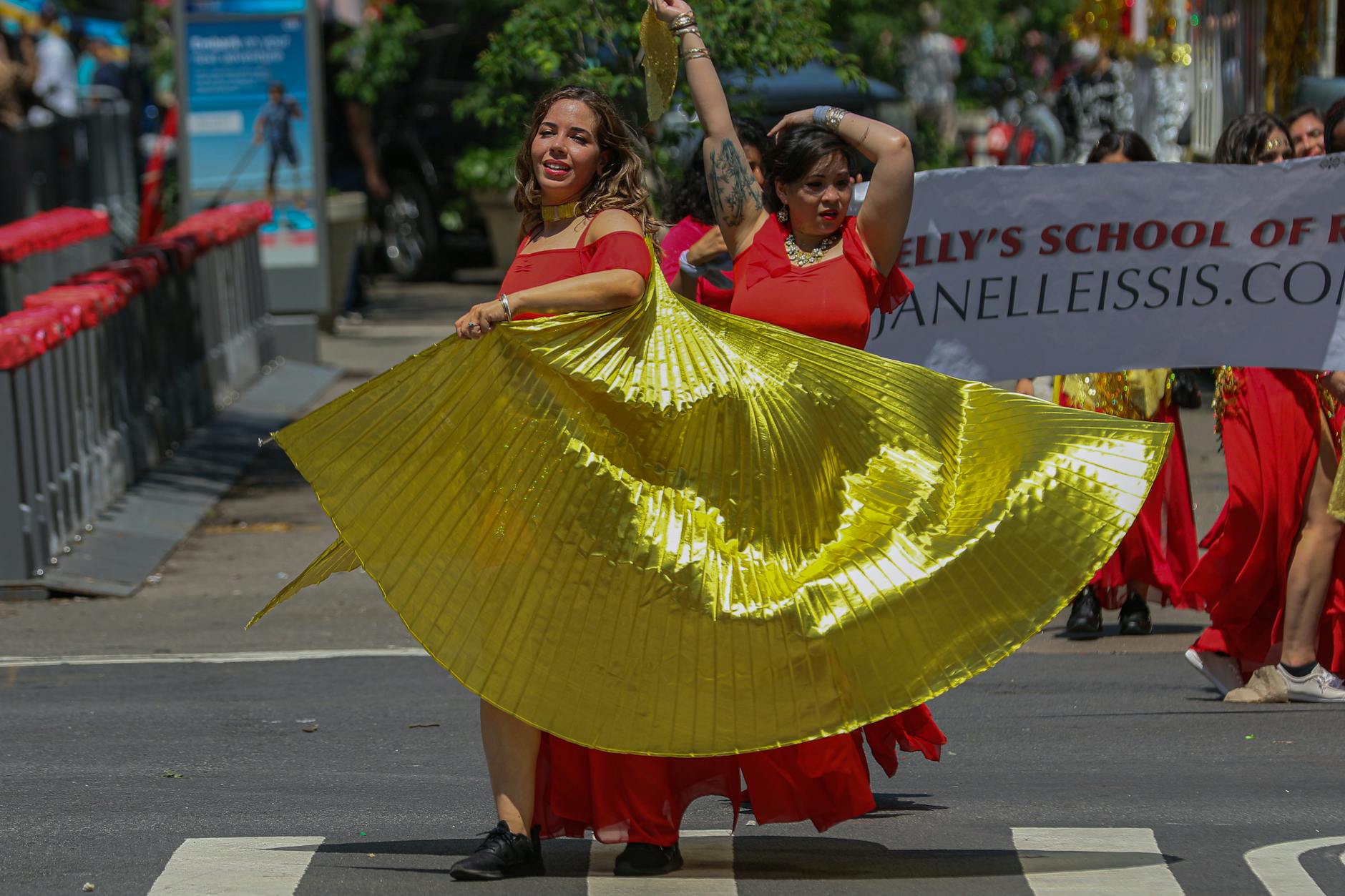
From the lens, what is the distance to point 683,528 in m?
5.05

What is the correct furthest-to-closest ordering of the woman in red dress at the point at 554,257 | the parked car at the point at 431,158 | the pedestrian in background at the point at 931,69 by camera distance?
the pedestrian in background at the point at 931,69 → the parked car at the point at 431,158 → the woman in red dress at the point at 554,257

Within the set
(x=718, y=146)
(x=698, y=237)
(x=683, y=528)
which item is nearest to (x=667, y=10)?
(x=718, y=146)

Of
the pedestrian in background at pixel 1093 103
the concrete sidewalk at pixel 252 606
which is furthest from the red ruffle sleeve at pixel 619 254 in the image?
the pedestrian in background at pixel 1093 103

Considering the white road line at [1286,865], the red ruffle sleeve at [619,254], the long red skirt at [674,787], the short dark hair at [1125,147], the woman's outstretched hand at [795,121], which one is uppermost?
the woman's outstretched hand at [795,121]

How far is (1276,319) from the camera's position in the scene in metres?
7.27

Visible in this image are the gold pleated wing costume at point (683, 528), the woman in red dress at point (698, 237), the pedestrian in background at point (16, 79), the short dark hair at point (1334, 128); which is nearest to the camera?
the gold pleated wing costume at point (683, 528)

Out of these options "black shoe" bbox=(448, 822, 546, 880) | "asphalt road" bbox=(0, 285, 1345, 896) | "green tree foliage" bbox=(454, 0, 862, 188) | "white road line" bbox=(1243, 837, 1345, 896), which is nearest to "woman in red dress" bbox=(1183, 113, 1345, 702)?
"asphalt road" bbox=(0, 285, 1345, 896)

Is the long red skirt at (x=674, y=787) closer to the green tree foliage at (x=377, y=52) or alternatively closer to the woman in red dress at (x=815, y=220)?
the woman in red dress at (x=815, y=220)

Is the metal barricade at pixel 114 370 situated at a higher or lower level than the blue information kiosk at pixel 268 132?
lower

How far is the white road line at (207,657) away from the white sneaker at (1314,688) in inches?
130

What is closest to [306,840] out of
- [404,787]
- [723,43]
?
[404,787]

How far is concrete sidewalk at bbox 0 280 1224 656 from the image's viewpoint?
8.92 m

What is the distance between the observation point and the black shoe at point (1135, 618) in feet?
28.7

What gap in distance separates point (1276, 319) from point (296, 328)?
37.9ft
